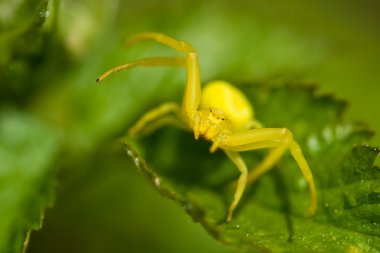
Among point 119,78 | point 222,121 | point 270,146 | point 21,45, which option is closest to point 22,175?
point 21,45

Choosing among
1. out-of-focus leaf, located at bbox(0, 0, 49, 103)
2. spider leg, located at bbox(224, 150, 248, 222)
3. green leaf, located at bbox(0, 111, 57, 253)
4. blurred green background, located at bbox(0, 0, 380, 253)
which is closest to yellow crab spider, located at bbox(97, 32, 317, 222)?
spider leg, located at bbox(224, 150, 248, 222)

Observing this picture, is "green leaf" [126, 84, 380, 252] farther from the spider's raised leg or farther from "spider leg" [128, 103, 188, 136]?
the spider's raised leg

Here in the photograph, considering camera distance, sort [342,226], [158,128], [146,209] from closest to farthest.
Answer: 1. [342,226]
2. [158,128]
3. [146,209]

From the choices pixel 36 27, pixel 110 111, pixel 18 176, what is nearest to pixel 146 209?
pixel 110 111

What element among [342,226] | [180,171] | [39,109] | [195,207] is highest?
[39,109]

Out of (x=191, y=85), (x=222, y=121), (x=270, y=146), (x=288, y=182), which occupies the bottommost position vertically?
(x=288, y=182)

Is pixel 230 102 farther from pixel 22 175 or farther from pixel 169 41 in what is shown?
pixel 22 175

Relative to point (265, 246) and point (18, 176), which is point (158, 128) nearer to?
point (18, 176)
